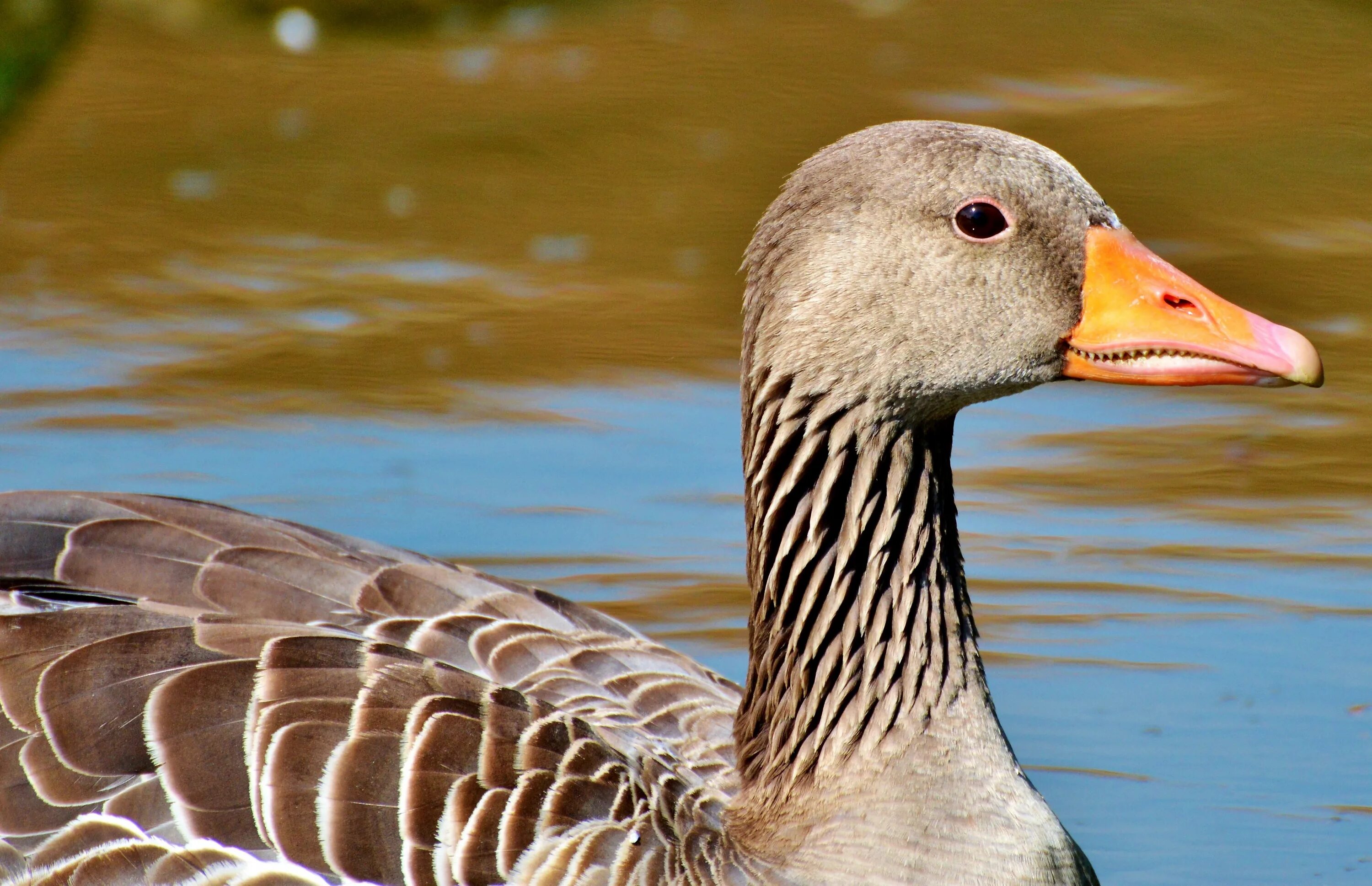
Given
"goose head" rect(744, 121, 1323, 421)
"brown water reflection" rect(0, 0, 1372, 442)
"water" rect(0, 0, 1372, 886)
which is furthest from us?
"brown water reflection" rect(0, 0, 1372, 442)

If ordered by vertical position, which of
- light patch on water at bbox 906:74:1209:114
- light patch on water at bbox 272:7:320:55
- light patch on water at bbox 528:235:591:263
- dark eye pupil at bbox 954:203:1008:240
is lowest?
dark eye pupil at bbox 954:203:1008:240

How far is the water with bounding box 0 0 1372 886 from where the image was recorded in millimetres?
6973

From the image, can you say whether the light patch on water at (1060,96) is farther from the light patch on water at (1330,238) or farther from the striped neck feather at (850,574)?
the striped neck feather at (850,574)

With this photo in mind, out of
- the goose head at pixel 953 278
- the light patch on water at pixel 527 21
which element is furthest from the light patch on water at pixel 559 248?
the goose head at pixel 953 278

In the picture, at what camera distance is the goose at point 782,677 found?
4.56 meters

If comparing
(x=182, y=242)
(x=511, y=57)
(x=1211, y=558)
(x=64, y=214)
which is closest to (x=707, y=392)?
(x=1211, y=558)

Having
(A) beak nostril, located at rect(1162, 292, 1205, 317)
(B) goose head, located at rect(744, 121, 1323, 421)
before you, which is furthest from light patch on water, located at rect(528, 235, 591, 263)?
(A) beak nostril, located at rect(1162, 292, 1205, 317)

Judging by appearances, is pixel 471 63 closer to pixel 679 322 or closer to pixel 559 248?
pixel 559 248

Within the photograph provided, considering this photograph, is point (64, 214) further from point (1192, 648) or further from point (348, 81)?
point (1192, 648)

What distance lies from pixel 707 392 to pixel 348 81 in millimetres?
4794

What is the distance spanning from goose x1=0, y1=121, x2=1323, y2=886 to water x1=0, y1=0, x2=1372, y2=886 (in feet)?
4.43

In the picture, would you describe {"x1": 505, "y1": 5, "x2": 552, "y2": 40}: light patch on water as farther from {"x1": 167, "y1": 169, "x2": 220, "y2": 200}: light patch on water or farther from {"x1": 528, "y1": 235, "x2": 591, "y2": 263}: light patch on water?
{"x1": 528, "y1": 235, "x2": 591, "y2": 263}: light patch on water

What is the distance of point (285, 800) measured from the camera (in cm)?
452

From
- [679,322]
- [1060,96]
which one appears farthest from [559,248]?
[1060,96]
